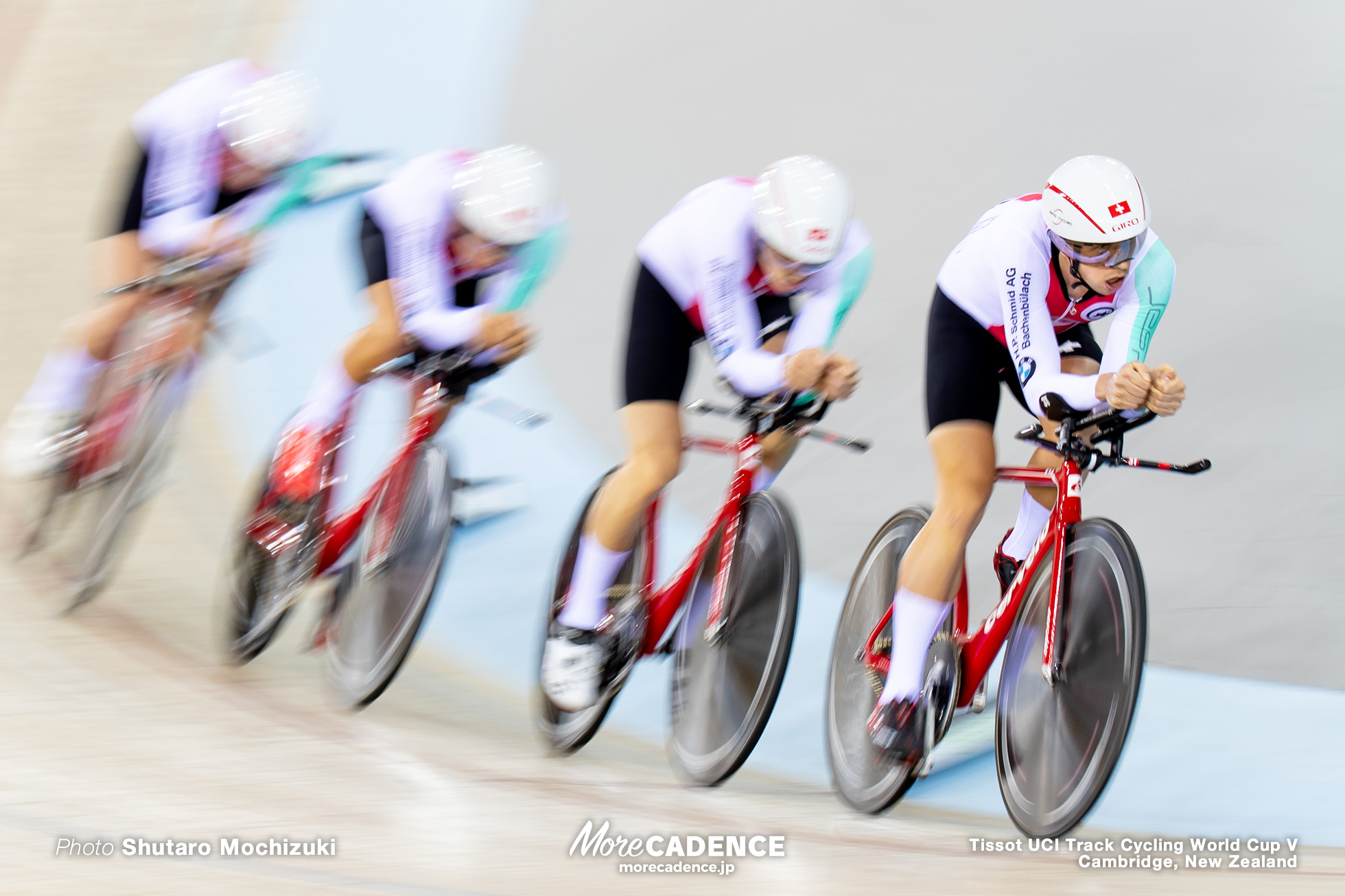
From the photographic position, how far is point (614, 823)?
275 cm

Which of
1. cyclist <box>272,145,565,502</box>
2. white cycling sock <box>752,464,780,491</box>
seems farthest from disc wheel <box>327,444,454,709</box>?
white cycling sock <box>752,464,780,491</box>

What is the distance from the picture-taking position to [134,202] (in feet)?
13.4

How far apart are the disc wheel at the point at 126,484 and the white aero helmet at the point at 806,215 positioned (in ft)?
6.14

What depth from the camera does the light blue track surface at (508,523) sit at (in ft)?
10.8

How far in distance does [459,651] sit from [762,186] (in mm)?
1928

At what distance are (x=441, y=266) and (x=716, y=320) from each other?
759 mm

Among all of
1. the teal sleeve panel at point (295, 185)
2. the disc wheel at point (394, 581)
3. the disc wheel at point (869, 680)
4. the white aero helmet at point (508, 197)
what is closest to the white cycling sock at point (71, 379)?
the teal sleeve panel at point (295, 185)

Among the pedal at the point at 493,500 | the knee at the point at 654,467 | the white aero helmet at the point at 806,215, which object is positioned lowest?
the pedal at the point at 493,500

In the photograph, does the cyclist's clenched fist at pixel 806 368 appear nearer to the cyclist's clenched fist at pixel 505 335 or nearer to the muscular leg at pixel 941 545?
the muscular leg at pixel 941 545

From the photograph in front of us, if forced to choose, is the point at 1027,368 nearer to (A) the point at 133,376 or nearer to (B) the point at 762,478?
(B) the point at 762,478

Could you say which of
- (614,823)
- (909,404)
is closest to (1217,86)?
(909,404)

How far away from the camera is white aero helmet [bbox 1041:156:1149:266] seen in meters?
2.57

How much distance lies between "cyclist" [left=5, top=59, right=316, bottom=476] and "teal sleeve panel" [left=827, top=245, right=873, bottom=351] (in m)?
1.61

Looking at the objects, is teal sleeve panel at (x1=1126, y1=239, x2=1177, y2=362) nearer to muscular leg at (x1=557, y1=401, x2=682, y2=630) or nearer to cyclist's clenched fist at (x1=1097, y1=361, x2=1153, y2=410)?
cyclist's clenched fist at (x1=1097, y1=361, x2=1153, y2=410)
